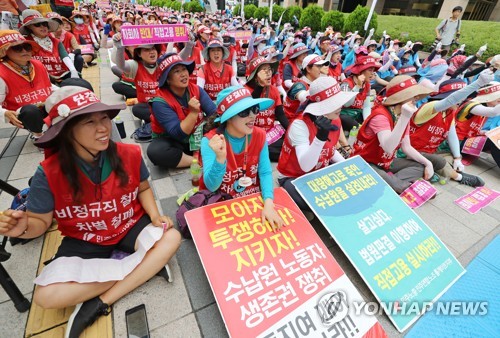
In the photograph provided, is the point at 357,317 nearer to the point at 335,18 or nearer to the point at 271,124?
the point at 271,124

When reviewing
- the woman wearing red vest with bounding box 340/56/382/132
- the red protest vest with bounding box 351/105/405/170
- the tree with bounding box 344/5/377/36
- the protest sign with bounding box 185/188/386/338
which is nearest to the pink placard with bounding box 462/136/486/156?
the woman wearing red vest with bounding box 340/56/382/132

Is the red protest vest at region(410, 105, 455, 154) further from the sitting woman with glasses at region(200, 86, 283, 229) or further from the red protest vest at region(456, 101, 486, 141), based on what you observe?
the sitting woman with glasses at region(200, 86, 283, 229)

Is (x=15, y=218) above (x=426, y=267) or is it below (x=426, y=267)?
above

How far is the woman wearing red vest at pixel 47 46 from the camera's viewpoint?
454 cm

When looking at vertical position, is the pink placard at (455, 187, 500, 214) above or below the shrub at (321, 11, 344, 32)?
below

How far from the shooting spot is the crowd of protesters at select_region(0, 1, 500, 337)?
69.1 inches

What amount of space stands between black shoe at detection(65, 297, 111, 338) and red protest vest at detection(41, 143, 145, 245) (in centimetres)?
47

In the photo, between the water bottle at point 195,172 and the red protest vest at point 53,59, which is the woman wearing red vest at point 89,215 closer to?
the water bottle at point 195,172

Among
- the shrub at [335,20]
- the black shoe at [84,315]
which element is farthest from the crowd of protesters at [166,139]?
the shrub at [335,20]

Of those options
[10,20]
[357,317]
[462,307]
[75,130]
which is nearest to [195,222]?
[75,130]

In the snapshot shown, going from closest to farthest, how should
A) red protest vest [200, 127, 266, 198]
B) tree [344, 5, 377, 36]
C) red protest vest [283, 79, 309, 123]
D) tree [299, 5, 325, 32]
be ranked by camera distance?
red protest vest [200, 127, 266, 198]
red protest vest [283, 79, 309, 123]
tree [344, 5, 377, 36]
tree [299, 5, 325, 32]

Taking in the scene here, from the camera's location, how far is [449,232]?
3.23 meters

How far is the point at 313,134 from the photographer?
292 cm

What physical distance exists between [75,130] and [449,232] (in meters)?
4.35
